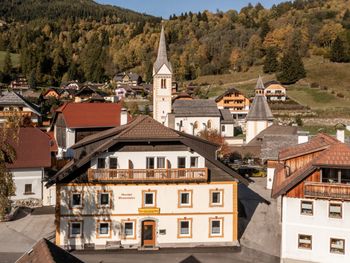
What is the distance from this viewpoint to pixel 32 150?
109 ft

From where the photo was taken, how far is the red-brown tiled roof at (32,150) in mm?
32281

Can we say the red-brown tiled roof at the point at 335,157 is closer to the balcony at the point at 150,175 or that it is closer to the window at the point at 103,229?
the balcony at the point at 150,175

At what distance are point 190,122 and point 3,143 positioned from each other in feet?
175

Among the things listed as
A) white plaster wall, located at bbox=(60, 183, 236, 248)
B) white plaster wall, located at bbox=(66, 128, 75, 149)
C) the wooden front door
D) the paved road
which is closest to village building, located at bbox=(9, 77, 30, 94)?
white plaster wall, located at bbox=(66, 128, 75, 149)

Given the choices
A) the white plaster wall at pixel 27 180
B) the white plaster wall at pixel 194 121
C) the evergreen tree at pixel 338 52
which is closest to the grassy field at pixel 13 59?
the white plaster wall at pixel 194 121

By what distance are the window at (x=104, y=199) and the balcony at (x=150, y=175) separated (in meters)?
0.93

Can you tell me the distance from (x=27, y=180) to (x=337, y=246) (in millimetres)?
22247

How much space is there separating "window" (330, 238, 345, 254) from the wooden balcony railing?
2.42 m

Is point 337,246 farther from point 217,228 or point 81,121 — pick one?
point 81,121

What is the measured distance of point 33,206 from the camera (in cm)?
3209

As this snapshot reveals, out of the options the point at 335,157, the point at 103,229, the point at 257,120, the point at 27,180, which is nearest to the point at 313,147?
the point at 335,157

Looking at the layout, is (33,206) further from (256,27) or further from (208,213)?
(256,27)

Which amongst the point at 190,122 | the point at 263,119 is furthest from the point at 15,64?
the point at 263,119

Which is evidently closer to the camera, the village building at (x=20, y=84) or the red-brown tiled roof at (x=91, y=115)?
the red-brown tiled roof at (x=91, y=115)
